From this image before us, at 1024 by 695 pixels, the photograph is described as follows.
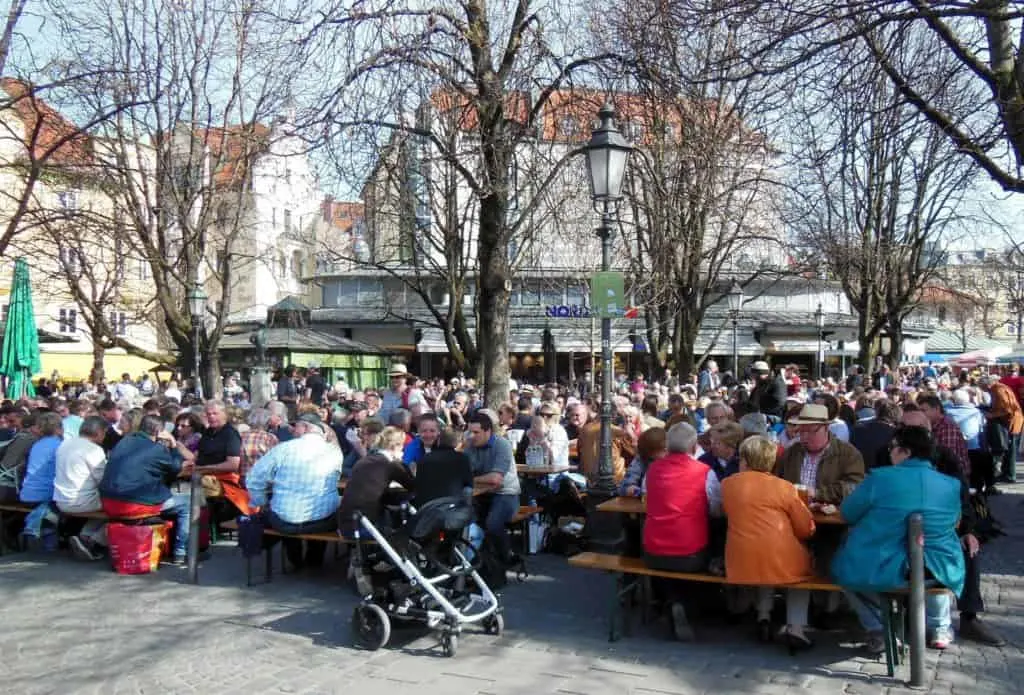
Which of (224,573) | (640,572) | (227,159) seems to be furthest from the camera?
(227,159)

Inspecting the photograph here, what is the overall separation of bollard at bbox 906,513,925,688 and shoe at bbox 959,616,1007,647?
1.15m

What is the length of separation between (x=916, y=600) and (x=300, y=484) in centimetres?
493

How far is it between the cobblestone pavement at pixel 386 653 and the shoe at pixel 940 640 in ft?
0.26

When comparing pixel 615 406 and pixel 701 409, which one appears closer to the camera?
pixel 615 406

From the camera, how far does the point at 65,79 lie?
36.4 feet

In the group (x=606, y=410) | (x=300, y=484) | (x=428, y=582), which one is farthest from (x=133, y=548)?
(x=606, y=410)

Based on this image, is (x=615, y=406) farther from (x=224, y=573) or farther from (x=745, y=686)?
(x=745, y=686)

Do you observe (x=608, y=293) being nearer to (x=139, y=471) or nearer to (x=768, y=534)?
(x=768, y=534)

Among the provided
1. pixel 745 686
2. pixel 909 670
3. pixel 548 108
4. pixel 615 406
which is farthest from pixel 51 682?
pixel 548 108

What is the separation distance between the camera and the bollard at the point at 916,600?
538cm

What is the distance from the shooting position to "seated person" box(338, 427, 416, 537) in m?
7.21

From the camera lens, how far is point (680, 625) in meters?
6.40

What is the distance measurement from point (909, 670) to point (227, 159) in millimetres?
22017

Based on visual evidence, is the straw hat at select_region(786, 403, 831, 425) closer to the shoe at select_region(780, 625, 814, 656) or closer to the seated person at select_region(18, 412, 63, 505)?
the shoe at select_region(780, 625, 814, 656)
